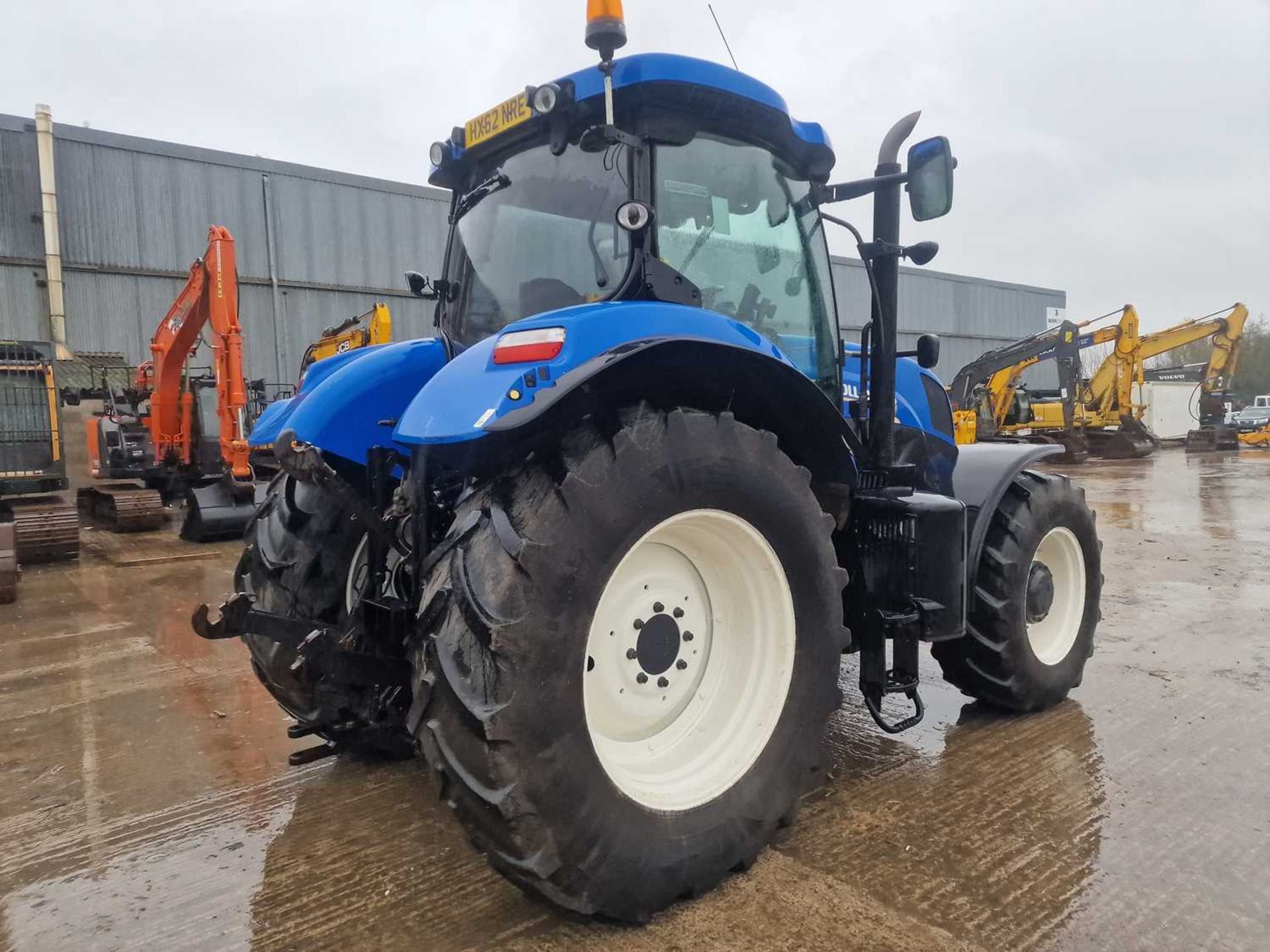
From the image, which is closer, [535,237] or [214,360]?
[535,237]

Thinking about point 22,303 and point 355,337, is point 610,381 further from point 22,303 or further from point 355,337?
point 22,303

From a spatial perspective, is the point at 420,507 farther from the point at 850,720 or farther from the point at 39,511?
the point at 39,511

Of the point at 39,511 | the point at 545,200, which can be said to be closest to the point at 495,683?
the point at 545,200

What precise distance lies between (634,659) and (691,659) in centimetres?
23

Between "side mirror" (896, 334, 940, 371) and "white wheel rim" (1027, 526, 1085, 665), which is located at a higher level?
"side mirror" (896, 334, 940, 371)

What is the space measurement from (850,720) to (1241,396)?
4693 cm

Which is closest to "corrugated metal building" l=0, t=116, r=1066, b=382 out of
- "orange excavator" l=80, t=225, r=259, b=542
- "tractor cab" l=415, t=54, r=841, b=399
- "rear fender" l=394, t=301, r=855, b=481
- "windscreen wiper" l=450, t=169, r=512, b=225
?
"orange excavator" l=80, t=225, r=259, b=542

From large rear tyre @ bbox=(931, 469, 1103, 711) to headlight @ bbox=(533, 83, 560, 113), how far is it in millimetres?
2417

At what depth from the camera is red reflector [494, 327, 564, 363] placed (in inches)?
82.1

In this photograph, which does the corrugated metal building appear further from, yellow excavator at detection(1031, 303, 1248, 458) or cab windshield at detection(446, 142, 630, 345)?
cab windshield at detection(446, 142, 630, 345)

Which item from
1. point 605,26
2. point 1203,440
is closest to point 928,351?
point 605,26

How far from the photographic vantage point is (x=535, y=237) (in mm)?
2922

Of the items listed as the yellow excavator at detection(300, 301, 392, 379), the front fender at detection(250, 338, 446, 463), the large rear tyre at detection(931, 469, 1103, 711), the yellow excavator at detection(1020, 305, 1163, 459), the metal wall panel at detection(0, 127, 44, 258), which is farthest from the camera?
the yellow excavator at detection(1020, 305, 1163, 459)

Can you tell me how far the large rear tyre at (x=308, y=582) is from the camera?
2986 millimetres
